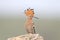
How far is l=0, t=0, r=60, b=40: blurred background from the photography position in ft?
5.28

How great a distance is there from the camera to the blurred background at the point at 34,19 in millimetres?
1609

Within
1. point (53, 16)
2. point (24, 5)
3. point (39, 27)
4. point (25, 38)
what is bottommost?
point (25, 38)

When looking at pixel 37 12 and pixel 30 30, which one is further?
pixel 37 12

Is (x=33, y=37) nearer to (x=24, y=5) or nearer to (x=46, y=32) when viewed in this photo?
(x=46, y=32)

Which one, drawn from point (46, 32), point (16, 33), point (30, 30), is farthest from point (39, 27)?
point (30, 30)

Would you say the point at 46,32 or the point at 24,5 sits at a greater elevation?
the point at 24,5

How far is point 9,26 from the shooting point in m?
1.63

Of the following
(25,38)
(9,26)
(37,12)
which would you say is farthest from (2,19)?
(25,38)

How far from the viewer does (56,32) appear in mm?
1600

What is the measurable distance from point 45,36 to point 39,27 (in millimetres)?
103

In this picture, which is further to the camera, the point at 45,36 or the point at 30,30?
the point at 45,36

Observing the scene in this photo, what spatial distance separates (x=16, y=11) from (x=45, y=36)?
372 mm

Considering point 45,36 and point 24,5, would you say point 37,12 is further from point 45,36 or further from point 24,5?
point 45,36

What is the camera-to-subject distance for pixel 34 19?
1614mm
